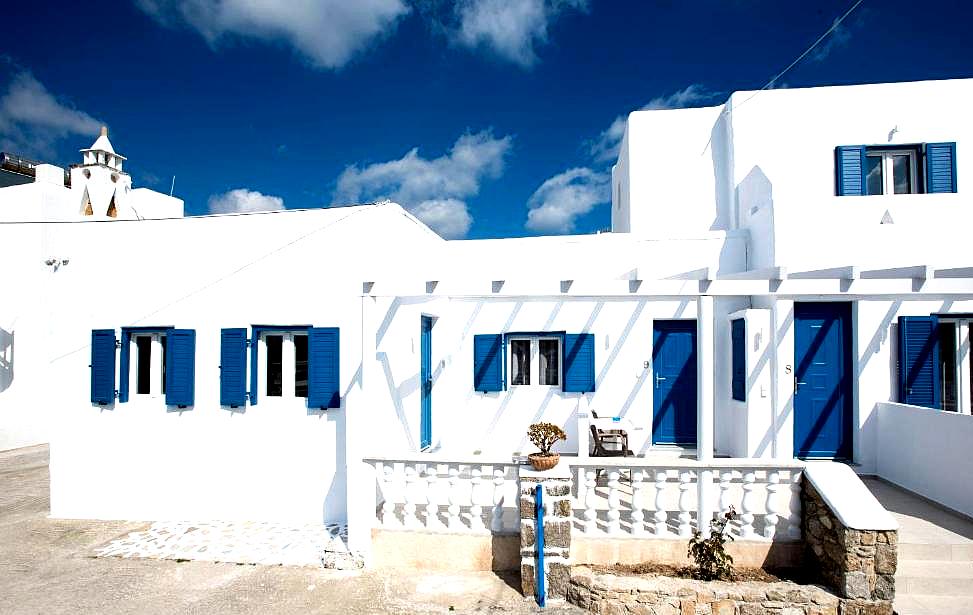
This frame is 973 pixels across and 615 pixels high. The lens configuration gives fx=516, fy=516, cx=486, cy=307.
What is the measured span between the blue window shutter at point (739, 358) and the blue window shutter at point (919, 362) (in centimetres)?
196

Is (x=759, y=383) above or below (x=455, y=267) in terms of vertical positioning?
below

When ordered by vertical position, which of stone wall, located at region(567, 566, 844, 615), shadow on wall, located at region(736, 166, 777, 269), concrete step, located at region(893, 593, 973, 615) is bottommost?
concrete step, located at region(893, 593, 973, 615)

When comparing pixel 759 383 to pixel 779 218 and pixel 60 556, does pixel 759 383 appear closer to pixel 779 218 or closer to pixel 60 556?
pixel 779 218

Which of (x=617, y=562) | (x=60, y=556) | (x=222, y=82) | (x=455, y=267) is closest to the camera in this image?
(x=617, y=562)

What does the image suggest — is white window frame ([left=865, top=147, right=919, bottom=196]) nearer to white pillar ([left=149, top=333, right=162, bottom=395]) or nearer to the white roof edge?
the white roof edge

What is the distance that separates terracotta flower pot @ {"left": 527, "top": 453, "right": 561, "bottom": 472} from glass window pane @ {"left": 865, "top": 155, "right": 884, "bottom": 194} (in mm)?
7863

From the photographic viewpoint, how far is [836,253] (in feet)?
23.7

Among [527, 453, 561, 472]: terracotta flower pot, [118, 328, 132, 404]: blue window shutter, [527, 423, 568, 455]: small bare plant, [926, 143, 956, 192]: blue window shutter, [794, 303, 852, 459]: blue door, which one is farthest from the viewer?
[926, 143, 956, 192]: blue window shutter

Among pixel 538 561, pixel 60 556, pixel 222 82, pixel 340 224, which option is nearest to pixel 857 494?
pixel 538 561

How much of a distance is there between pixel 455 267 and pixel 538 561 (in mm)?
5658

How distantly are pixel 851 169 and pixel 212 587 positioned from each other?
10.6 meters

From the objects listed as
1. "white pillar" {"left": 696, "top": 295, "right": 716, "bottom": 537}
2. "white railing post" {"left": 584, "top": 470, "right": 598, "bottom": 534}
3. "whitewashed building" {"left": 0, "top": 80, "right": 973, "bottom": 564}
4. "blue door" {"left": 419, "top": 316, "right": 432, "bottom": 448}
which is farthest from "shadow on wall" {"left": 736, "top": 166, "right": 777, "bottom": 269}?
"blue door" {"left": 419, "top": 316, "right": 432, "bottom": 448}

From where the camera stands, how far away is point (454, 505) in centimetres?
503

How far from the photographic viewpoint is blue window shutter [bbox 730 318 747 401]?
7.33 metres
